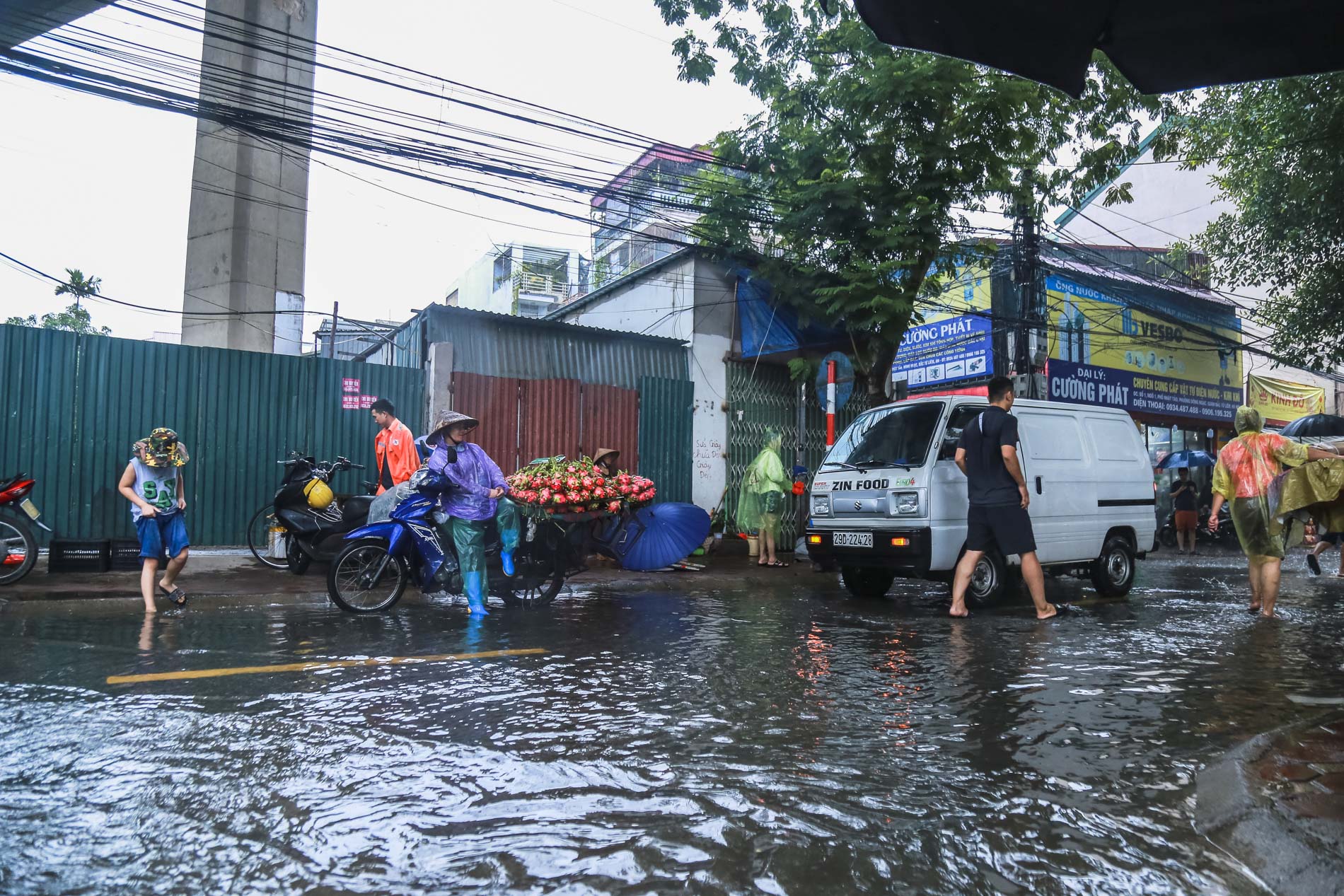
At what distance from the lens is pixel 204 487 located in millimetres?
11227

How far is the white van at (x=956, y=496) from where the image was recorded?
8.60 m

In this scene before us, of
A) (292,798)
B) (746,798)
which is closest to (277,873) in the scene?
(292,798)

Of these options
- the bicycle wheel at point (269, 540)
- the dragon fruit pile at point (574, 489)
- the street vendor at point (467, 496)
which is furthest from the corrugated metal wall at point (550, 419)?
the street vendor at point (467, 496)

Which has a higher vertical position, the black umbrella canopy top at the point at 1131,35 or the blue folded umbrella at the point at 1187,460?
the black umbrella canopy top at the point at 1131,35

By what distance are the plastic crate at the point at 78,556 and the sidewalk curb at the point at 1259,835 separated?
10.1 m

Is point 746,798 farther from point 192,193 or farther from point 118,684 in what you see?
point 192,193

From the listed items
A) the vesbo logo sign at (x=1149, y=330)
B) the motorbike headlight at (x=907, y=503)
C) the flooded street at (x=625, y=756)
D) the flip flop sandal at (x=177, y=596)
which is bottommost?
the flooded street at (x=625, y=756)

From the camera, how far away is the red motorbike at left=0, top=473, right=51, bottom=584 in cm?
844

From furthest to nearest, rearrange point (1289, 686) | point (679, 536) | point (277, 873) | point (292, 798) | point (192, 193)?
point (192, 193) → point (679, 536) → point (1289, 686) → point (292, 798) → point (277, 873)

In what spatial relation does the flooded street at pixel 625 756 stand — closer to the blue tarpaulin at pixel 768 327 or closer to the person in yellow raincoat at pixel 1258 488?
the person in yellow raincoat at pixel 1258 488

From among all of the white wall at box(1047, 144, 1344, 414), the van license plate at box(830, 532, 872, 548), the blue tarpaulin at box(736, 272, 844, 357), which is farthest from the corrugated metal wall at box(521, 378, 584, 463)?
the white wall at box(1047, 144, 1344, 414)

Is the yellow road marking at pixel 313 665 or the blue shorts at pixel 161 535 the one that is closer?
the yellow road marking at pixel 313 665

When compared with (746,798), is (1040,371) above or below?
above

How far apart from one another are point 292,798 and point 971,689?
3552mm
